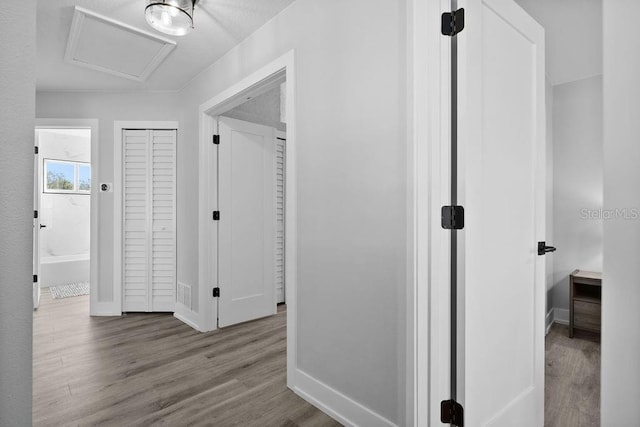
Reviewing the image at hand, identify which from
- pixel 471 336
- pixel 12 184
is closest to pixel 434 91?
pixel 471 336

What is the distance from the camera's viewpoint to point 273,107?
3742 millimetres

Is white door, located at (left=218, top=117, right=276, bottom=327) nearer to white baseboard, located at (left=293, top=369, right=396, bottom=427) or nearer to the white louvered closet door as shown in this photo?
the white louvered closet door

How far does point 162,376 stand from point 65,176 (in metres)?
4.61

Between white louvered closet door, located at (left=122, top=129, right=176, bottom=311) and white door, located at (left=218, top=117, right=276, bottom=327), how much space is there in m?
0.83

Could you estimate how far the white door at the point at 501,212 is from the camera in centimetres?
130

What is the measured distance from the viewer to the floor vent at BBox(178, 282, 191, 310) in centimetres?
339

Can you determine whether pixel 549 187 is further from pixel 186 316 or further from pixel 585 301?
pixel 186 316

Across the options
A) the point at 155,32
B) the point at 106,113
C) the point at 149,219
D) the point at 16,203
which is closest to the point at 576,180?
the point at 155,32

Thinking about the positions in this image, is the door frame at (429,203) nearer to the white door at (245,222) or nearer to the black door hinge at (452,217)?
the black door hinge at (452,217)

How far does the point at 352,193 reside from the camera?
1.72 metres

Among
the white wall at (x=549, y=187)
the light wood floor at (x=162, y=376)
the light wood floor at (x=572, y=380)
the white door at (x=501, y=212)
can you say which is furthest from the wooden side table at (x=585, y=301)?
the light wood floor at (x=162, y=376)

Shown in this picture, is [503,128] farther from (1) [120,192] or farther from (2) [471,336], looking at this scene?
(1) [120,192]

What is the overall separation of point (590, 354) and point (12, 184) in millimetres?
3421

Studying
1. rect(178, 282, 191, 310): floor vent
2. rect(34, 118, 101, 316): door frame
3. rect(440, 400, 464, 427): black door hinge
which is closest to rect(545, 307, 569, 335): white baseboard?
rect(440, 400, 464, 427): black door hinge
